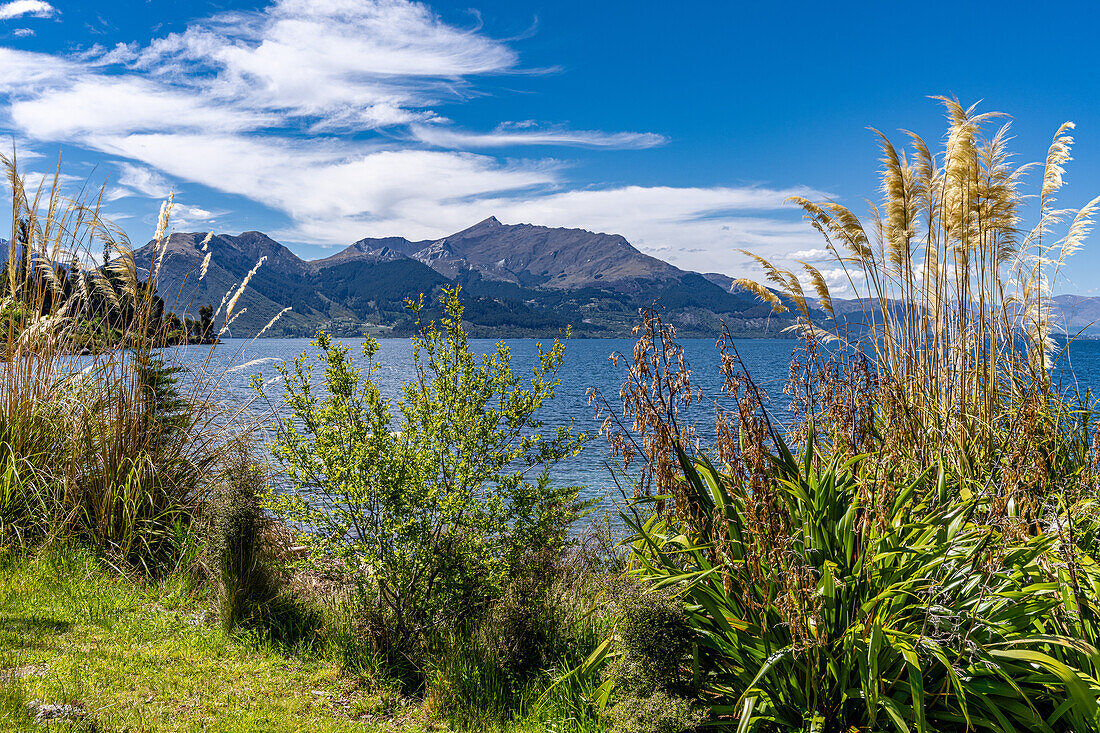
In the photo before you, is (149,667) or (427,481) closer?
(149,667)

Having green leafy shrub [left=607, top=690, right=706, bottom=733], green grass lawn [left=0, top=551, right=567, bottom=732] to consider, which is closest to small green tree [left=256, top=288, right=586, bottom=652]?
green grass lawn [left=0, top=551, right=567, bottom=732]

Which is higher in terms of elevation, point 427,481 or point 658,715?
point 427,481

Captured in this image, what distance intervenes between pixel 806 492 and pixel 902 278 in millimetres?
3872

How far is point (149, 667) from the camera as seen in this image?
4.67 metres

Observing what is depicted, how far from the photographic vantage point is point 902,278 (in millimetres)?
6520

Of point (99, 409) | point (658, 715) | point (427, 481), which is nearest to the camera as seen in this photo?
point (658, 715)

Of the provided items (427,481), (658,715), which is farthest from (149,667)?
(658,715)

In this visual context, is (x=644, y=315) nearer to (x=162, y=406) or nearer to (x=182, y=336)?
(x=162, y=406)

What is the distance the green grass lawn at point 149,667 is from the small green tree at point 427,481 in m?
0.71

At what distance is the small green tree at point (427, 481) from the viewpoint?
487cm

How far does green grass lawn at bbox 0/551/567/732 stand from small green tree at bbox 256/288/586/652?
2.34 ft

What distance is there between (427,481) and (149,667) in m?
2.45

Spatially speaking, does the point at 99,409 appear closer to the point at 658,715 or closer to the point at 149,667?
the point at 149,667

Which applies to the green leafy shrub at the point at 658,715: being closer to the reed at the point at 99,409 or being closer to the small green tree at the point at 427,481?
the small green tree at the point at 427,481
